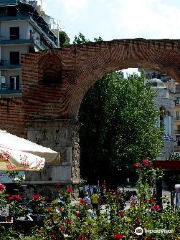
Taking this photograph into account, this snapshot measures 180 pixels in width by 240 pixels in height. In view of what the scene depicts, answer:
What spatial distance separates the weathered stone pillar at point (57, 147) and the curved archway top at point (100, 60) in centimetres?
52

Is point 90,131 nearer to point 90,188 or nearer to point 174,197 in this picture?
point 90,188

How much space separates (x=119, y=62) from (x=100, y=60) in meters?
0.68

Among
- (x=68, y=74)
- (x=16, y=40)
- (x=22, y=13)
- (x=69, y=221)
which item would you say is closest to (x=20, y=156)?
(x=69, y=221)

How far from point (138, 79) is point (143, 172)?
87.9ft

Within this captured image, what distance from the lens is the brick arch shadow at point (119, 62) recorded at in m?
20.4

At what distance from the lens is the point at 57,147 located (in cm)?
2131

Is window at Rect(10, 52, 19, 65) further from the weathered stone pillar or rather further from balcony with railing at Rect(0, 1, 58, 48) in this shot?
Answer: the weathered stone pillar

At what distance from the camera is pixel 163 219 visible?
747cm

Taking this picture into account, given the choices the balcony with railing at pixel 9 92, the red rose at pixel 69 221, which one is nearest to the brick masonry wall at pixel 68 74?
the red rose at pixel 69 221

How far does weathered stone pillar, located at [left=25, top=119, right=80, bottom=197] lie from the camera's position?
2116 centimetres

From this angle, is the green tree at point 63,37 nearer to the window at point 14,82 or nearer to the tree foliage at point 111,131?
the window at point 14,82

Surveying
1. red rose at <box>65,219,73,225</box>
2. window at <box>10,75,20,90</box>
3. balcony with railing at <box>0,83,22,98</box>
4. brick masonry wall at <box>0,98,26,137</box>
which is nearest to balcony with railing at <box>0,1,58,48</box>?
window at <box>10,75,20,90</box>

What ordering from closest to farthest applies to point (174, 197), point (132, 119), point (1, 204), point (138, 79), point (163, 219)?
point (163, 219)
point (1, 204)
point (174, 197)
point (132, 119)
point (138, 79)

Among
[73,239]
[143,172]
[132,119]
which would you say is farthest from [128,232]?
[132,119]
